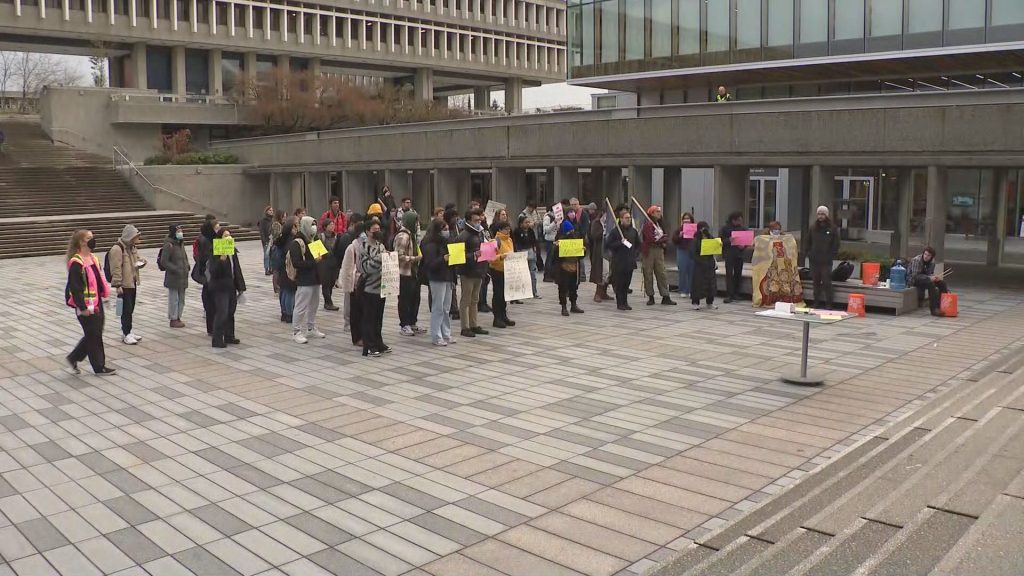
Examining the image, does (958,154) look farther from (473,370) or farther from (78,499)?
(78,499)

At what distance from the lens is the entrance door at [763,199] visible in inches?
1506

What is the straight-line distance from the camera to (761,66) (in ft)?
97.5

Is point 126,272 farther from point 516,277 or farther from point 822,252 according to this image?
point 822,252

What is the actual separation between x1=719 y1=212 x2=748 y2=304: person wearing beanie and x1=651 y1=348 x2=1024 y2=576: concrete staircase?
8923mm

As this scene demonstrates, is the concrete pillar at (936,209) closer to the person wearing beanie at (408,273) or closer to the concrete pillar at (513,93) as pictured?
the person wearing beanie at (408,273)

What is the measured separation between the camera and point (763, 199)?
38.6m

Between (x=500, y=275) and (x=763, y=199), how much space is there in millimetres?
26320

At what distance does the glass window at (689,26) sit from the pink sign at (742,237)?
1597cm

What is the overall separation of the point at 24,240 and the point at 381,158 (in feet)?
40.8

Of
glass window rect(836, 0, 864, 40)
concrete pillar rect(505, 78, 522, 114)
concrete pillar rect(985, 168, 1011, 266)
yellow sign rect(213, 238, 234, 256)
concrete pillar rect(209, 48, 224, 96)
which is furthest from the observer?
concrete pillar rect(505, 78, 522, 114)

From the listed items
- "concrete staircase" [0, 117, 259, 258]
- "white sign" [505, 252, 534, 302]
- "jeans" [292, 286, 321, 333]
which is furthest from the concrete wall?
"white sign" [505, 252, 534, 302]

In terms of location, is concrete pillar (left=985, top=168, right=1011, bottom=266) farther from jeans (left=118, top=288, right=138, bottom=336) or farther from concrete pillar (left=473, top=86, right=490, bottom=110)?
concrete pillar (left=473, top=86, right=490, bottom=110)

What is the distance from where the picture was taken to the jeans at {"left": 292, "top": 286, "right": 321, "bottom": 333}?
13.7 metres

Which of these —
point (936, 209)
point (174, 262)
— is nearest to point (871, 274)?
point (936, 209)
